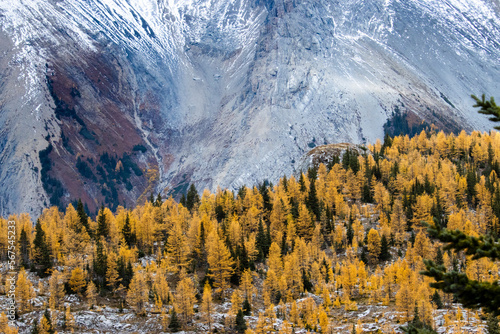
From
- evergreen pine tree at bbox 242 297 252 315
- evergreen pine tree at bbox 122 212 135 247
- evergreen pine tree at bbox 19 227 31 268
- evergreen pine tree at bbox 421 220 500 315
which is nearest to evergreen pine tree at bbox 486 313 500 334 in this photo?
evergreen pine tree at bbox 242 297 252 315

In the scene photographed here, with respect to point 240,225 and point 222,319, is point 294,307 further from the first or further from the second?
point 240,225

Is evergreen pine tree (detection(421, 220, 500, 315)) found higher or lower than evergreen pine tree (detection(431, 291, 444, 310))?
higher

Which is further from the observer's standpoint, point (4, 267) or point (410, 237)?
point (410, 237)

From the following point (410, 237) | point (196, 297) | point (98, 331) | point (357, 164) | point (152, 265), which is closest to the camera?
point (98, 331)

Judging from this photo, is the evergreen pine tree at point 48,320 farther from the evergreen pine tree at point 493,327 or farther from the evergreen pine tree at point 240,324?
the evergreen pine tree at point 493,327

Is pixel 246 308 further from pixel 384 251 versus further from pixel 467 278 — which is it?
pixel 467 278

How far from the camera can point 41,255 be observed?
115938 mm

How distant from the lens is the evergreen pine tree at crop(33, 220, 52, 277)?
372ft

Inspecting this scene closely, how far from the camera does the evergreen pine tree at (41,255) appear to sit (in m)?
113

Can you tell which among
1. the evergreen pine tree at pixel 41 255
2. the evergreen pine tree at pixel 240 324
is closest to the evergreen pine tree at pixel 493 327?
the evergreen pine tree at pixel 240 324

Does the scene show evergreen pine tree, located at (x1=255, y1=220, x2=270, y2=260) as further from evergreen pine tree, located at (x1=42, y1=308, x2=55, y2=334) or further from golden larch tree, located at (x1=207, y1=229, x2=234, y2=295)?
evergreen pine tree, located at (x1=42, y1=308, x2=55, y2=334)

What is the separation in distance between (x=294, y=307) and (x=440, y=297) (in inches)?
1138

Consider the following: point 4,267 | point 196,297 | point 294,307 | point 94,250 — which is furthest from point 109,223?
point 294,307

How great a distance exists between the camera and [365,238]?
132875 mm
